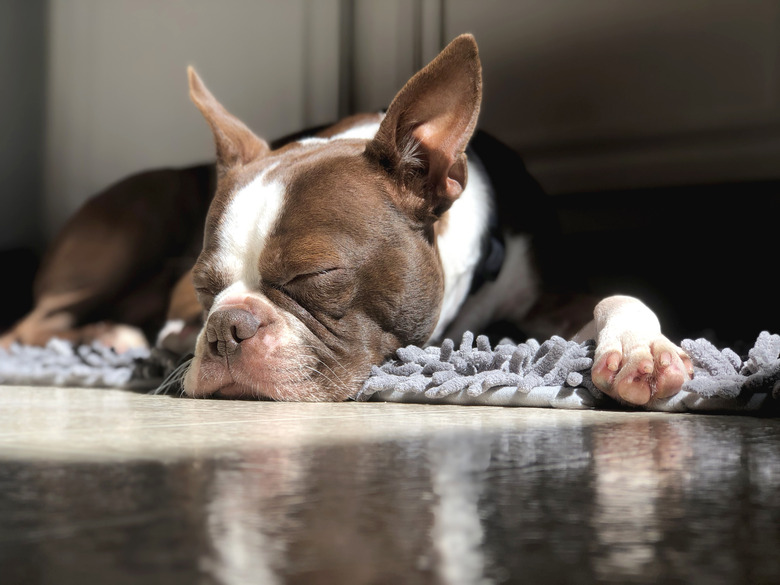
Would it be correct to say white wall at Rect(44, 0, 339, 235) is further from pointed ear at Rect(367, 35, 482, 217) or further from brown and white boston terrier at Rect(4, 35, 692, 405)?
pointed ear at Rect(367, 35, 482, 217)

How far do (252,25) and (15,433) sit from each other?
271 cm

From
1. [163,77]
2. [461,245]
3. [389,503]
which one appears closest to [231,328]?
[461,245]

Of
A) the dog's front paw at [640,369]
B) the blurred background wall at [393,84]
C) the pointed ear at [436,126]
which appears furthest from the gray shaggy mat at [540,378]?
the blurred background wall at [393,84]

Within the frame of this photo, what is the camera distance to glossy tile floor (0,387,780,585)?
0.41 m

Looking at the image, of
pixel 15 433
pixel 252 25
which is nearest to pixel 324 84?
pixel 252 25

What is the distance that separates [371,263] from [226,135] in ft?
1.69

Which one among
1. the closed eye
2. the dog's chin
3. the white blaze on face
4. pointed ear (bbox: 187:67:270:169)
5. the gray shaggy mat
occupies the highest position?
pointed ear (bbox: 187:67:270:169)

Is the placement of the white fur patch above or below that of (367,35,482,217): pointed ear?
below

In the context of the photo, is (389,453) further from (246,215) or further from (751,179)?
(751,179)

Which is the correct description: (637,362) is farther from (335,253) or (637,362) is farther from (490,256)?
(490,256)

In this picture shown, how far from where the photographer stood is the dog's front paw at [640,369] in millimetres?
1184

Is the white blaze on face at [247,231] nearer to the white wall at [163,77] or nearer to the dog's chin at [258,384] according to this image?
the dog's chin at [258,384]

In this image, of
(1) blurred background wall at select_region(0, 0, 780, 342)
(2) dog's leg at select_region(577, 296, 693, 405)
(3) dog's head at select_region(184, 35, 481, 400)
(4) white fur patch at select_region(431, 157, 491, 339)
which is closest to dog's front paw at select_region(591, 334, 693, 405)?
(2) dog's leg at select_region(577, 296, 693, 405)

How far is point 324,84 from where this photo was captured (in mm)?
3148
